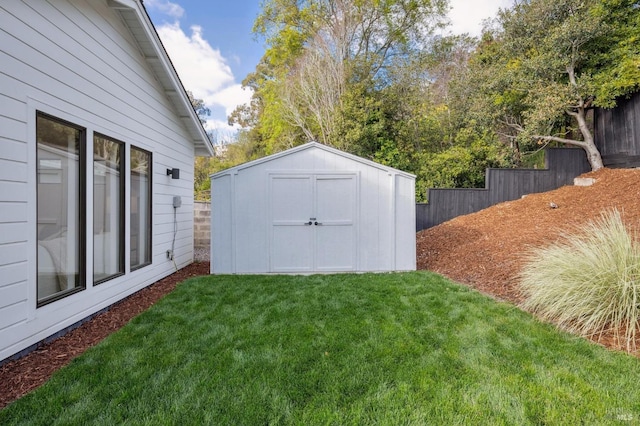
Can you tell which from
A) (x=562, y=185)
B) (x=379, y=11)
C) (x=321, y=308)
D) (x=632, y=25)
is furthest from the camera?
(x=379, y=11)

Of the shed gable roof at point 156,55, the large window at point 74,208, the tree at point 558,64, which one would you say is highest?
the tree at point 558,64

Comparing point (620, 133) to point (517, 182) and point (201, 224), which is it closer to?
point (517, 182)

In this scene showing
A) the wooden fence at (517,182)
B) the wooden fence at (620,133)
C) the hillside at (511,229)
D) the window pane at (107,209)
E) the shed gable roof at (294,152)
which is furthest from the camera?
the wooden fence at (517,182)

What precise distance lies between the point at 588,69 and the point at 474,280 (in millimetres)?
6410

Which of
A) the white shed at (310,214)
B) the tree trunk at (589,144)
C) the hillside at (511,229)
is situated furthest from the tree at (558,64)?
the white shed at (310,214)

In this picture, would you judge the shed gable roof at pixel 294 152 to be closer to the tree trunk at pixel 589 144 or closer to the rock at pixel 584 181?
the rock at pixel 584 181

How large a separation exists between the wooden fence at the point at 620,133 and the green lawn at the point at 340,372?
6.96 m

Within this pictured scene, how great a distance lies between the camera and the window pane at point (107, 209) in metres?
3.66

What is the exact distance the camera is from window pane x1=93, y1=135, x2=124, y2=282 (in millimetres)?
3660

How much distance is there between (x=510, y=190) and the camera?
834 centimetres

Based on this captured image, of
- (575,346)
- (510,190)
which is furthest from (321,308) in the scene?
(510,190)

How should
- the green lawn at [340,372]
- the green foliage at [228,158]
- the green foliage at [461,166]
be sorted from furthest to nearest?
1. the green foliage at [228,158]
2. the green foliage at [461,166]
3. the green lawn at [340,372]

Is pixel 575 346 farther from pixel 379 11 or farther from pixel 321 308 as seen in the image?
pixel 379 11

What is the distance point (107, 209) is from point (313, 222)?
3.06m
